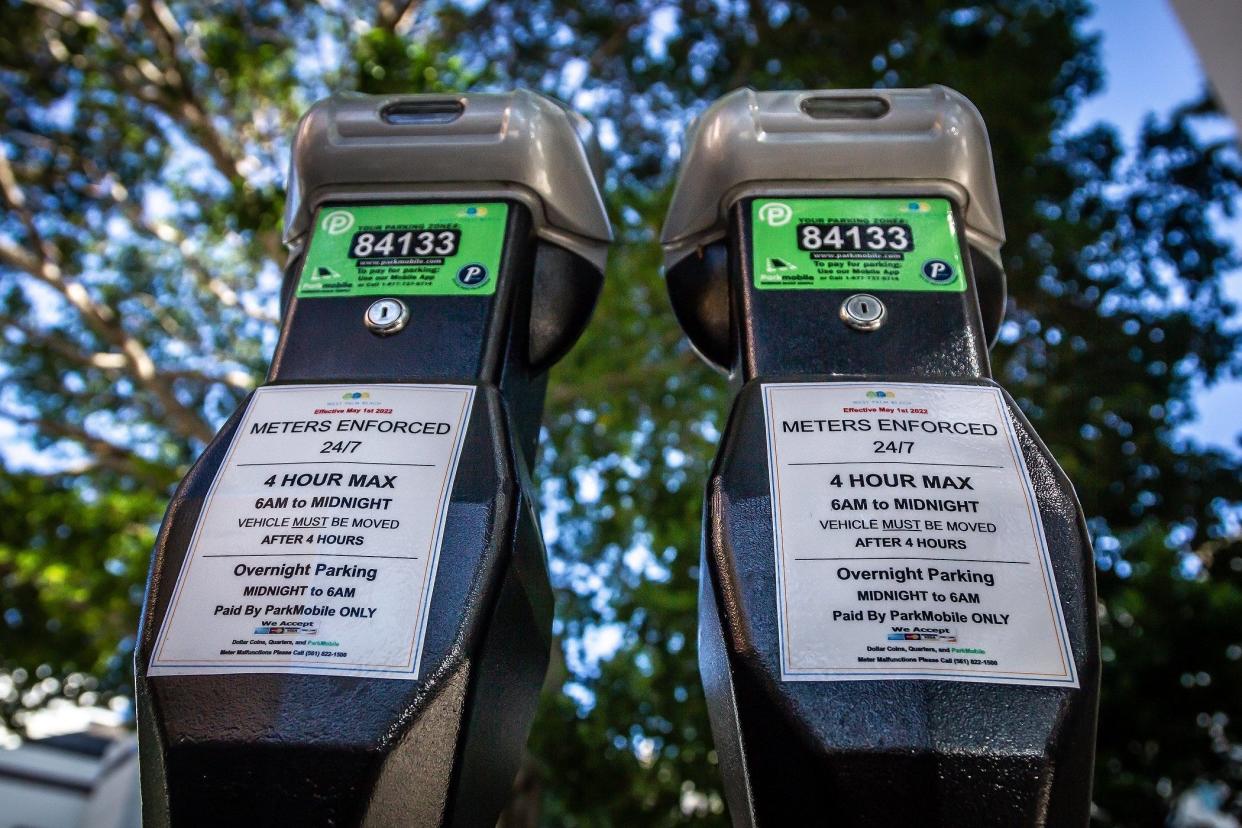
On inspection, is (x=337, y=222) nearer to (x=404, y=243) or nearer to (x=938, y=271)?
(x=404, y=243)

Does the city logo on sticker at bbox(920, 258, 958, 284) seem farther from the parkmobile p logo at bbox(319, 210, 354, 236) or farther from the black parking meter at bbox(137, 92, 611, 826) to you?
the parkmobile p logo at bbox(319, 210, 354, 236)

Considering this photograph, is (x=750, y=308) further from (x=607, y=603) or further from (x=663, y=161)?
(x=663, y=161)

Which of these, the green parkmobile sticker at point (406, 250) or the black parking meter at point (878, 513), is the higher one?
the green parkmobile sticker at point (406, 250)

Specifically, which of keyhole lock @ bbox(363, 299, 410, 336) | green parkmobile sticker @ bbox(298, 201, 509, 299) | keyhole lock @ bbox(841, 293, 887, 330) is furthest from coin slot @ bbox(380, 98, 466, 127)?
keyhole lock @ bbox(841, 293, 887, 330)

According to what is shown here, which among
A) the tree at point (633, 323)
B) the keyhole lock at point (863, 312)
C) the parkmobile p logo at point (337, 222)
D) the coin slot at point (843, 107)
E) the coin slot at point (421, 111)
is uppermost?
the coin slot at point (421, 111)

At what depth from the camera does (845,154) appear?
1420 mm

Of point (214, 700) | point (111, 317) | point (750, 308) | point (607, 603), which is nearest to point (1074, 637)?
point (750, 308)

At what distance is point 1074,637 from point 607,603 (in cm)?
345

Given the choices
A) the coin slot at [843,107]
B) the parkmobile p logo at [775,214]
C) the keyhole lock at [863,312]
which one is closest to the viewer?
the keyhole lock at [863,312]

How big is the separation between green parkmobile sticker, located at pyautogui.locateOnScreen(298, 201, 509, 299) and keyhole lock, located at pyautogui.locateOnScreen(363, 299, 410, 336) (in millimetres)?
23

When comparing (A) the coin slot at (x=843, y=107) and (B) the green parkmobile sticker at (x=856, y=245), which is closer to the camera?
(B) the green parkmobile sticker at (x=856, y=245)

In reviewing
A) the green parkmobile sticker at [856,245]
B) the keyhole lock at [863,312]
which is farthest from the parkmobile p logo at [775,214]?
the keyhole lock at [863,312]

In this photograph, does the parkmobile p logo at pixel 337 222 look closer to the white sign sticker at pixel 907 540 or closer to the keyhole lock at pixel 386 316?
the keyhole lock at pixel 386 316

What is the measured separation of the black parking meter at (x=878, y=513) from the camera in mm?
922
